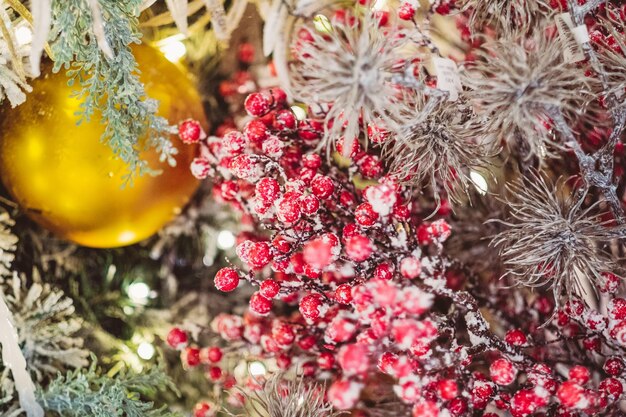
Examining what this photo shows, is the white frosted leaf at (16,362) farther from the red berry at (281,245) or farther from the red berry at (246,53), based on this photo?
the red berry at (246,53)

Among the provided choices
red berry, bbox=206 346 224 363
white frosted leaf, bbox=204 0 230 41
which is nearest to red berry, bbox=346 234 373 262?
red berry, bbox=206 346 224 363

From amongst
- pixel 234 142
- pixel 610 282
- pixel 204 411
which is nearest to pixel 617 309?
pixel 610 282

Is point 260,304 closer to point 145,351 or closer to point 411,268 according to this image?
point 411,268

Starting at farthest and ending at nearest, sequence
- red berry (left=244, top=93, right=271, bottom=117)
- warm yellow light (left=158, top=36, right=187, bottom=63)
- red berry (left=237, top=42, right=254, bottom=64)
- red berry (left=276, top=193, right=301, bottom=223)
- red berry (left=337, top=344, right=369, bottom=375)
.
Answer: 1. red berry (left=237, top=42, right=254, bottom=64)
2. warm yellow light (left=158, top=36, right=187, bottom=63)
3. red berry (left=244, top=93, right=271, bottom=117)
4. red berry (left=276, top=193, right=301, bottom=223)
5. red berry (left=337, top=344, right=369, bottom=375)

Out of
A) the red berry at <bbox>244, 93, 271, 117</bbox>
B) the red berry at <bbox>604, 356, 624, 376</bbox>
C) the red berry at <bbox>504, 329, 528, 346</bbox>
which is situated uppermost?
the red berry at <bbox>244, 93, 271, 117</bbox>

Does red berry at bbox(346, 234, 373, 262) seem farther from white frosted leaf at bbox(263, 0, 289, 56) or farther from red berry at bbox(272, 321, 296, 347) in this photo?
white frosted leaf at bbox(263, 0, 289, 56)

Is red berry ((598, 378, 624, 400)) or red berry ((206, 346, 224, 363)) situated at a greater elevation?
red berry ((598, 378, 624, 400))
